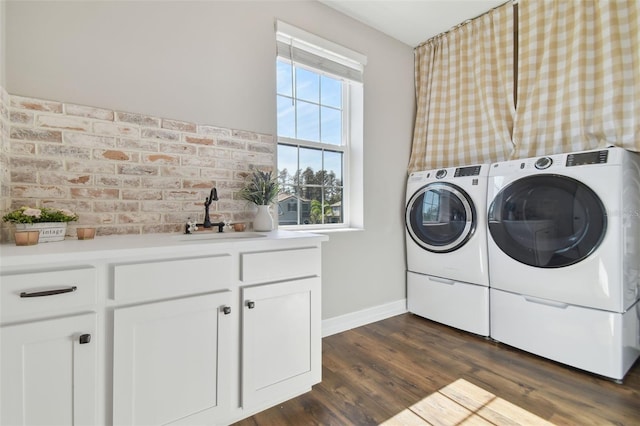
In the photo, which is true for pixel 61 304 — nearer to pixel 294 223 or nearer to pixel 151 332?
pixel 151 332

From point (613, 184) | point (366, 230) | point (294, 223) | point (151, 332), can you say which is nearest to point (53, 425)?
point (151, 332)

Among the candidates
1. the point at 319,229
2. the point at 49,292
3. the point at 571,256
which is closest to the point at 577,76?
the point at 571,256

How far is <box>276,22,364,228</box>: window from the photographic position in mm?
2271

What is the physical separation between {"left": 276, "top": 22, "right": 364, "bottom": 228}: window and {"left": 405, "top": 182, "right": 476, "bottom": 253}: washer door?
54 cm

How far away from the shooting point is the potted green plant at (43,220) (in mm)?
1158

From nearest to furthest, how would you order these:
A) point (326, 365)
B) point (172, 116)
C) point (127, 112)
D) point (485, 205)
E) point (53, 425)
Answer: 1. point (53, 425)
2. point (127, 112)
3. point (172, 116)
4. point (326, 365)
5. point (485, 205)

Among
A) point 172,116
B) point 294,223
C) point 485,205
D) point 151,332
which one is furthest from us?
point 294,223

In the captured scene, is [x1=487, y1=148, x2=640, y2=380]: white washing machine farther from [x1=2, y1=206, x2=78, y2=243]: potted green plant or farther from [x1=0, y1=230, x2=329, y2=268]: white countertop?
[x1=2, y1=206, x2=78, y2=243]: potted green plant

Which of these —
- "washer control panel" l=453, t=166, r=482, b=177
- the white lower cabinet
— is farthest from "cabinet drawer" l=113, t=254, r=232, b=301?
"washer control panel" l=453, t=166, r=482, b=177

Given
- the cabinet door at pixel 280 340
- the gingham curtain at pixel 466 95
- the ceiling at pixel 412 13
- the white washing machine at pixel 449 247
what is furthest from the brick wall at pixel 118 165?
the gingham curtain at pixel 466 95

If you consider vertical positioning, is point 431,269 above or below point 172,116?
below

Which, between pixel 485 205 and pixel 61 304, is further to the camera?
pixel 485 205

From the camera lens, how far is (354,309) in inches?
98.3

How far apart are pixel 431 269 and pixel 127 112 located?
247 centimetres
